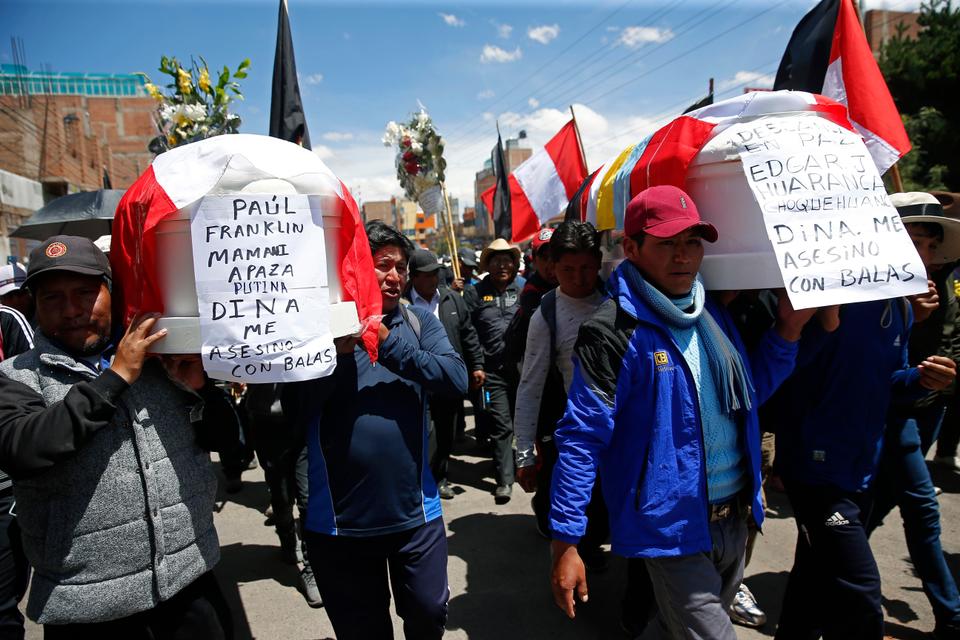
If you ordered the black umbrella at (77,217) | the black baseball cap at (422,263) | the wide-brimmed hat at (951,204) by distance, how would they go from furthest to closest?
the black baseball cap at (422,263), the black umbrella at (77,217), the wide-brimmed hat at (951,204)

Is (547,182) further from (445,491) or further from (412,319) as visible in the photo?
(412,319)

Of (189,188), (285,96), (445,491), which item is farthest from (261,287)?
(445,491)

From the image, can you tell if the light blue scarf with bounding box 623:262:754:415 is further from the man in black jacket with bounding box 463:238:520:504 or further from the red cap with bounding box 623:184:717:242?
the man in black jacket with bounding box 463:238:520:504

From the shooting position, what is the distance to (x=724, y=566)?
7.18 ft

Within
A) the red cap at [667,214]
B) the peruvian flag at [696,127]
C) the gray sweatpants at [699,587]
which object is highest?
the peruvian flag at [696,127]

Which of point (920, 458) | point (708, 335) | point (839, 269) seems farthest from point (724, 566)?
point (920, 458)

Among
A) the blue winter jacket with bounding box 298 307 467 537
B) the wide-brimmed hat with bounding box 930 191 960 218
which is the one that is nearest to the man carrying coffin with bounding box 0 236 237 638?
the blue winter jacket with bounding box 298 307 467 537

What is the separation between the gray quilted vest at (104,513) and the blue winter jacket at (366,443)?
0.55 m

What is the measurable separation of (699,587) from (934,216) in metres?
2.18

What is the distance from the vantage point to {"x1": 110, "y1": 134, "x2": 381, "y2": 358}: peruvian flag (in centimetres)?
167

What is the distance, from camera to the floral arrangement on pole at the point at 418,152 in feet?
26.4

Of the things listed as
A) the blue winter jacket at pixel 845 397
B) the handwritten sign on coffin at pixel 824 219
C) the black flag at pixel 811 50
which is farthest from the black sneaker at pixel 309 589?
the black flag at pixel 811 50

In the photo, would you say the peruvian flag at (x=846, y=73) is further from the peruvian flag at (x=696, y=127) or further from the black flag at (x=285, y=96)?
the black flag at (x=285, y=96)

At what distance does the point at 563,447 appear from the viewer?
210cm
